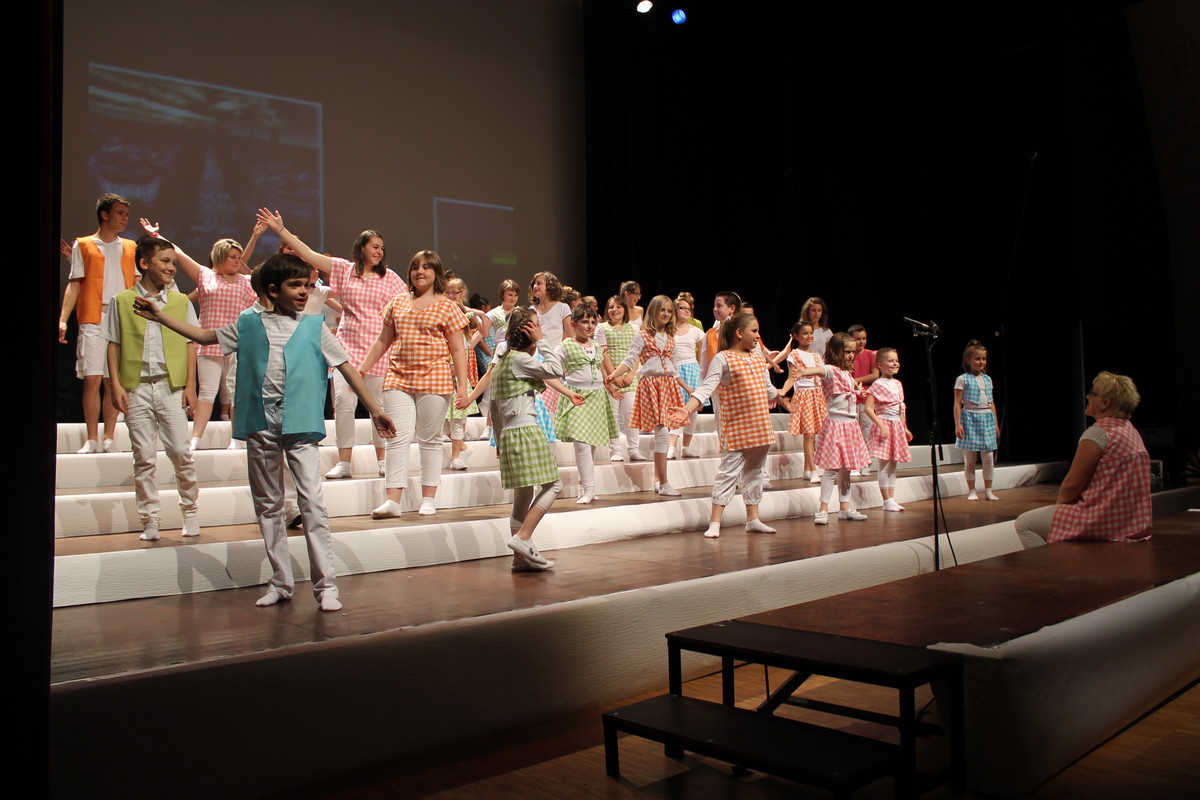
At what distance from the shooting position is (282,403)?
11.3 feet

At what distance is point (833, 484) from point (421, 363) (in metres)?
3.01

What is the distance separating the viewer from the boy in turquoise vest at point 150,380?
418cm

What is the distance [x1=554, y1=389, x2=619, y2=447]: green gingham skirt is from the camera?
5.82 m

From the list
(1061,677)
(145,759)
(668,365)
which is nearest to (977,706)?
(1061,677)

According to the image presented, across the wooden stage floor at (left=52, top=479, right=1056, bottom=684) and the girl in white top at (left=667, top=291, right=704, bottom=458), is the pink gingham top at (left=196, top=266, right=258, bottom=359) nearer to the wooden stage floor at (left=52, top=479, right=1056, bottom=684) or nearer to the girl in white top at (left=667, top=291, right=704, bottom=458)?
the wooden stage floor at (left=52, top=479, right=1056, bottom=684)

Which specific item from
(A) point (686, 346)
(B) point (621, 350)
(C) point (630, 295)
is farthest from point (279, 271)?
(C) point (630, 295)

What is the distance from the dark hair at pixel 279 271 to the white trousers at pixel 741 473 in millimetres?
2934

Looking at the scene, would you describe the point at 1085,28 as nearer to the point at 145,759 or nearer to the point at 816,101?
the point at 816,101

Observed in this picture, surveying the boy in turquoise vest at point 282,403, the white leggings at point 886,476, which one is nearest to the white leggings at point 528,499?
the boy in turquoise vest at point 282,403

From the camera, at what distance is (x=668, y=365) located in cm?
694

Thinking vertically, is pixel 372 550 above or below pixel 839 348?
below

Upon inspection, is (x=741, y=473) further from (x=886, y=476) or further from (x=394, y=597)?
(x=394, y=597)

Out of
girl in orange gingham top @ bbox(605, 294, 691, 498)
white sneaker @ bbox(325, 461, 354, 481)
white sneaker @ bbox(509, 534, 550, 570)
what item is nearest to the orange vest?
white sneaker @ bbox(325, 461, 354, 481)

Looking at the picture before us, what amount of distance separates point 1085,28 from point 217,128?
8351 millimetres
